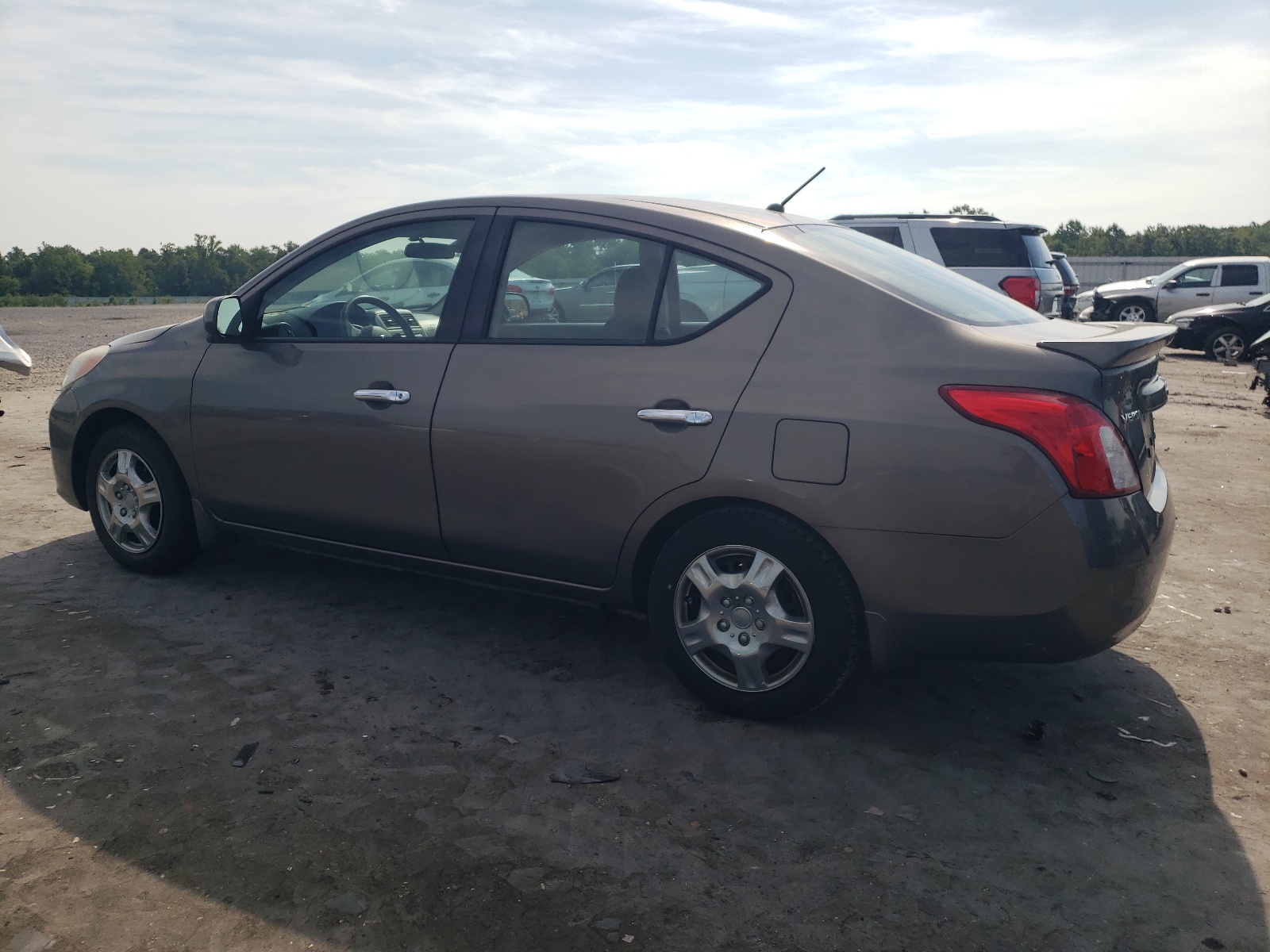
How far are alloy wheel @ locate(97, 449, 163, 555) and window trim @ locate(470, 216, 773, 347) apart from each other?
1966 mm

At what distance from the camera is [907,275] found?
12.1ft

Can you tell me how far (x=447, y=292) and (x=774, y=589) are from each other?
1790mm

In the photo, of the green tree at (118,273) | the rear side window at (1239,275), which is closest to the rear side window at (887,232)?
the rear side window at (1239,275)

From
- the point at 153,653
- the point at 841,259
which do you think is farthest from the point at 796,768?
the point at 153,653

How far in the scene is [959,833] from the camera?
113 inches

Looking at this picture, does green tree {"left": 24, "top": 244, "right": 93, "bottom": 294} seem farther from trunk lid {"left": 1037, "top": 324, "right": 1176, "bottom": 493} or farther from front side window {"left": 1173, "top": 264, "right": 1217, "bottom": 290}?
trunk lid {"left": 1037, "top": 324, "right": 1176, "bottom": 493}

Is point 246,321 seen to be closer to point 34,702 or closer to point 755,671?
point 34,702

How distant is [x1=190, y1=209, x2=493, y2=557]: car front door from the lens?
13.2ft

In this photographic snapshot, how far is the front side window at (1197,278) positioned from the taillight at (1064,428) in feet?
74.0

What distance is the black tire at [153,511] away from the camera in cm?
477

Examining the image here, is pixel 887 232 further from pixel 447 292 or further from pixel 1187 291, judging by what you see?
pixel 1187 291

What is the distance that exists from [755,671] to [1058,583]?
1.02m

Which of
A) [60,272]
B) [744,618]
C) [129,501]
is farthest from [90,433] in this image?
[60,272]

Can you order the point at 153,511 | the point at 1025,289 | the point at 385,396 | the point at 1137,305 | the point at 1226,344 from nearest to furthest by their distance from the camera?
the point at 385,396 → the point at 153,511 → the point at 1025,289 → the point at 1226,344 → the point at 1137,305
